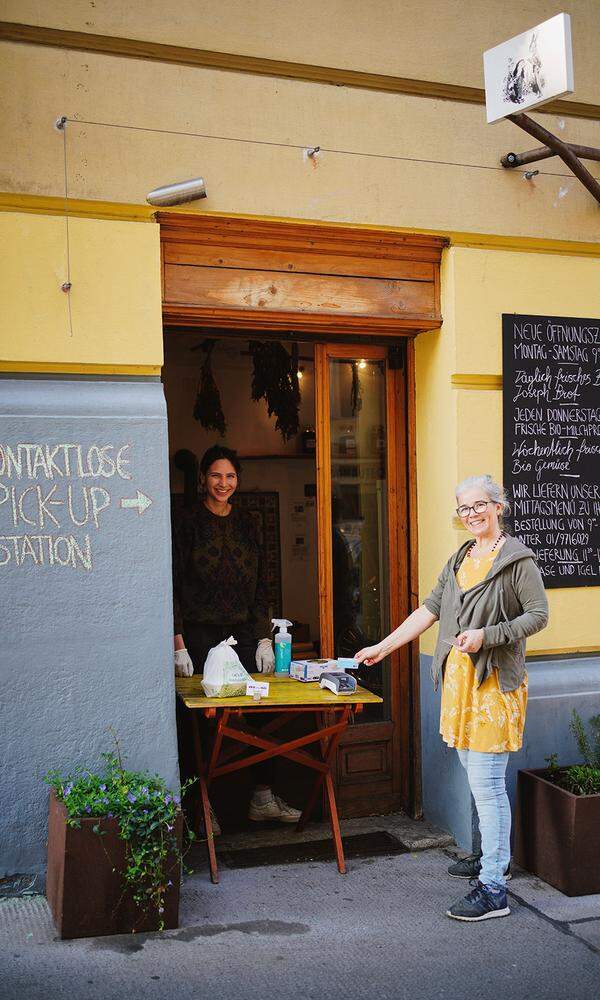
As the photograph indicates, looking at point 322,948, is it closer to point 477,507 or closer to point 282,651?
point 282,651

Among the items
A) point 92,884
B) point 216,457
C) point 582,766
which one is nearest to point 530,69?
point 216,457

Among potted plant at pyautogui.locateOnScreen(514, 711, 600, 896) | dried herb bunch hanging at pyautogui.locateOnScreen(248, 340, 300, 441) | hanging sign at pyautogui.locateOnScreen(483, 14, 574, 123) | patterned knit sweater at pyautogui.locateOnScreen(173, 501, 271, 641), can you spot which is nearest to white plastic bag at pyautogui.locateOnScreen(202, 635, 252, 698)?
patterned knit sweater at pyautogui.locateOnScreen(173, 501, 271, 641)

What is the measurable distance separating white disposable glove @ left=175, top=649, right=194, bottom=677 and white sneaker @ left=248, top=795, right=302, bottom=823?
1.00m

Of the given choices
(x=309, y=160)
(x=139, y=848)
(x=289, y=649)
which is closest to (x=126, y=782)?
(x=139, y=848)

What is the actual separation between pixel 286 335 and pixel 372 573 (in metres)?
1.52

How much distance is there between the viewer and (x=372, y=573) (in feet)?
19.2

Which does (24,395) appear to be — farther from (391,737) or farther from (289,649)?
(391,737)

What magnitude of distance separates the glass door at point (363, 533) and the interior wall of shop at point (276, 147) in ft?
3.10

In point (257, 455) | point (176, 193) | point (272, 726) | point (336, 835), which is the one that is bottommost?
point (336, 835)

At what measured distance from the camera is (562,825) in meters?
4.72

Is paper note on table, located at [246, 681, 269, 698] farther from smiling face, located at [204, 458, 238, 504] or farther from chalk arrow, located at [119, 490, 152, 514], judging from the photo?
smiling face, located at [204, 458, 238, 504]

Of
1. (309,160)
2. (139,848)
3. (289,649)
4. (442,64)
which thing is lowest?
(139,848)

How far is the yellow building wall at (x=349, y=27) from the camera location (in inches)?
185

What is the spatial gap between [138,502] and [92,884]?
5.64 ft
